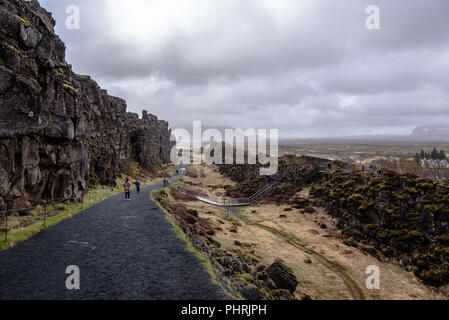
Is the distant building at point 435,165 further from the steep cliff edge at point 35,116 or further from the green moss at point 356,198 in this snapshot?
the steep cliff edge at point 35,116

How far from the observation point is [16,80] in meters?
16.6

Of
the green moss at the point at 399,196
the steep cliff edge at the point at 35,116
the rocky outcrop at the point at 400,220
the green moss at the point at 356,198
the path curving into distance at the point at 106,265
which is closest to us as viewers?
the path curving into distance at the point at 106,265

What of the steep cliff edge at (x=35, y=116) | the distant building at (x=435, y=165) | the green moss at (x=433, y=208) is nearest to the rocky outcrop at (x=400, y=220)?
the green moss at (x=433, y=208)

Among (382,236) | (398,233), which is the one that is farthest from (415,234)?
(382,236)

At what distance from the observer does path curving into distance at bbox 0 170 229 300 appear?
411 inches

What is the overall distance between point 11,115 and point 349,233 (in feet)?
144

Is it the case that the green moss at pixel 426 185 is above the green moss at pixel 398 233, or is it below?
above

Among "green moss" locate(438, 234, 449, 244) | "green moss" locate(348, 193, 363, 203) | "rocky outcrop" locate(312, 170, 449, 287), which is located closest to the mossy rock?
"rocky outcrop" locate(312, 170, 449, 287)

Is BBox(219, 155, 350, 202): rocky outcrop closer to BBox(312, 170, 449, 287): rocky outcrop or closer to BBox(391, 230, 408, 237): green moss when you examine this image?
BBox(312, 170, 449, 287): rocky outcrop

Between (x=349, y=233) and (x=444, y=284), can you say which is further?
(x=349, y=233)

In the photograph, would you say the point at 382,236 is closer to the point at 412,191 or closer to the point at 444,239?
the point at 444,239

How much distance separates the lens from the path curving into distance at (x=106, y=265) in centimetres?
1045
